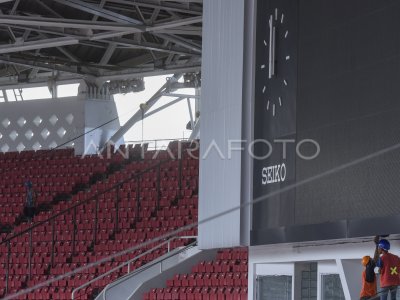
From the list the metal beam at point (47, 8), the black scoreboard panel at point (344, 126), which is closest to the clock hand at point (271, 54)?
the black scoreboard panel at point (344, 126)

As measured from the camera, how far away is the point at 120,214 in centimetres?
2138

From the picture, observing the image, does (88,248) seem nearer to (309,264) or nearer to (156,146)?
(156,146)

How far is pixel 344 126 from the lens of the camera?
7.64 meters

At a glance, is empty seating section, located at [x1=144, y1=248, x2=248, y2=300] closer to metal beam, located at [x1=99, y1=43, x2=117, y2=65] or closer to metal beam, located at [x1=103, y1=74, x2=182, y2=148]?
metal beam, located at [x1=103, y1=74, x2=182, y2=148]

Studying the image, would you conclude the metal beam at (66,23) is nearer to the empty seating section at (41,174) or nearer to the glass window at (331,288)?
the empty seating section at (41,174)

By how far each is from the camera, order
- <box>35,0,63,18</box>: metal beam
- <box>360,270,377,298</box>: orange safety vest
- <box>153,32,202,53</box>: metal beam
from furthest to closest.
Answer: <box>153,32,202,53</box>: metal beam
<box>35,0,63,18</box>: metal beam
<box>360,270,377,298</box>: orange safety vest

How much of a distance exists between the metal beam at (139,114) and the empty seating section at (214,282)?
32.9 ft

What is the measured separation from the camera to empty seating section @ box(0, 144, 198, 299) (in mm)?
19016

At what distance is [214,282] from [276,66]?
809cm

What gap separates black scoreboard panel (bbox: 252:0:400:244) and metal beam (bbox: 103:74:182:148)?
61.7 feet

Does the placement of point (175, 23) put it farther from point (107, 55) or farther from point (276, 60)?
point (276, 60)

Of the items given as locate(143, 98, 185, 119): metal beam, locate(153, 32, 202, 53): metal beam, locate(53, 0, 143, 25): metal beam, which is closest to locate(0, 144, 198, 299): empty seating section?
locate(153, 32, 202, 53): metal beam

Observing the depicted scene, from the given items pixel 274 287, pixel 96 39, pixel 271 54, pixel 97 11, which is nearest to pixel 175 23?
pixel 97 11

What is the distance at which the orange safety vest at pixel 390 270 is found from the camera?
7.80 m
